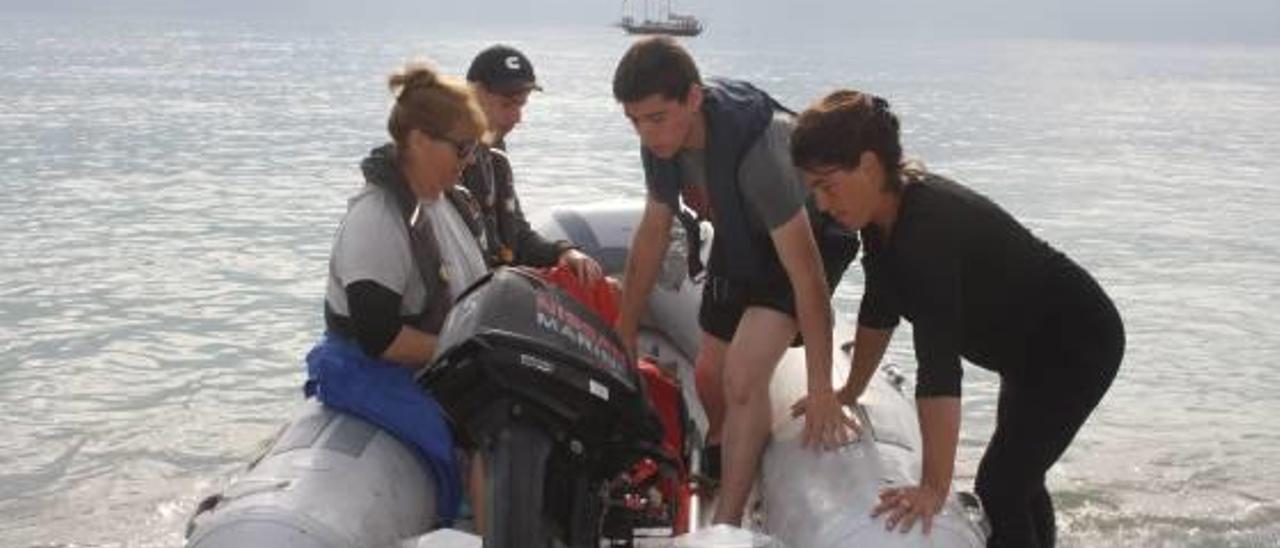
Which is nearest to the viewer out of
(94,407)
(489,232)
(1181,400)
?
(489,232)

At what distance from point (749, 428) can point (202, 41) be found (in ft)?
257

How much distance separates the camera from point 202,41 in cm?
7744

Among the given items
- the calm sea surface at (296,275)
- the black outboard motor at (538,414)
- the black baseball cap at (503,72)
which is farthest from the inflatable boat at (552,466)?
the calm sea surface at (296,275)

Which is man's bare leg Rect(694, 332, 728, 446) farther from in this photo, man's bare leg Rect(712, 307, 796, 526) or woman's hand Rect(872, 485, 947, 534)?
woman's hand Rect(872, 485, 947, 534)

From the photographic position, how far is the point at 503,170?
5180mm

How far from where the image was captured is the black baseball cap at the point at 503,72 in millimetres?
5086

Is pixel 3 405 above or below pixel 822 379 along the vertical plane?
below

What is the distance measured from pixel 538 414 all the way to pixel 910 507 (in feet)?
3.19

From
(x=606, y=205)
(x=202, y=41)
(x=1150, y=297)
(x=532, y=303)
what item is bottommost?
(x=202, y=41)

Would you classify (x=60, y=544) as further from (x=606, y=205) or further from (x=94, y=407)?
(x=606, y=205)

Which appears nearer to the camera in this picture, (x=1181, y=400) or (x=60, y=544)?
(x=60, y=544)

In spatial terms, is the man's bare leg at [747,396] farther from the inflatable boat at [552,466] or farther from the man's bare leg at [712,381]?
the man's bare leg at [712,381]

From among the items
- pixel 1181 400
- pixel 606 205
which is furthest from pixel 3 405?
pixel 1181 400

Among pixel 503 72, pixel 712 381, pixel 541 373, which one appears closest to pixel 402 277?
pixel 541 373
